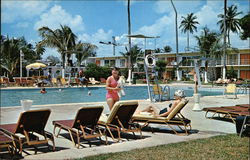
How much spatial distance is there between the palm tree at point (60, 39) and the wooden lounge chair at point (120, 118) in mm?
27756

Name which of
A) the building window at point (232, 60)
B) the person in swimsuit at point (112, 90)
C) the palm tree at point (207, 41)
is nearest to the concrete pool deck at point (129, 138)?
the person in swimsuit at point (112, 90)

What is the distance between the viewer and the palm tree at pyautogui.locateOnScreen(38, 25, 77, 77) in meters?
34.4

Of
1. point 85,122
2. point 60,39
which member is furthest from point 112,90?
point 60,39

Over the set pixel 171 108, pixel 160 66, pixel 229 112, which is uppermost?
pixel 160 66

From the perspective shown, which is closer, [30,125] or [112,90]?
[30,125]

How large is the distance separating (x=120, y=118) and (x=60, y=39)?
100 feet

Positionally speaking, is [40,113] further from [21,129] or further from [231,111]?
[231,111]

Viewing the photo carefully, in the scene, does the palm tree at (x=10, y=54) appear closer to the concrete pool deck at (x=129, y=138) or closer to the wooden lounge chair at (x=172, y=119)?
the concrete pool deck at (x=129, y=138)

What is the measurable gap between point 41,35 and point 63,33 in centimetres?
297

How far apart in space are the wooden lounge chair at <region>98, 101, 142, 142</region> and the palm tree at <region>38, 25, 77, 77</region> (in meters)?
27.8

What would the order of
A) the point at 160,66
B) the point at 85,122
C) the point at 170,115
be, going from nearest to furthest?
1. the point at 85,122
2. the point at 170,115
3. the point at 160,66

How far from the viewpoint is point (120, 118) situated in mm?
6742

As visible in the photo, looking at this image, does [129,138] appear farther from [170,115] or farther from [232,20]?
[232,20]

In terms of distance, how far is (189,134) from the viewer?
283 inches
